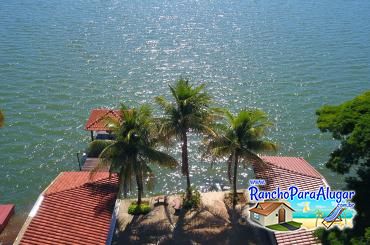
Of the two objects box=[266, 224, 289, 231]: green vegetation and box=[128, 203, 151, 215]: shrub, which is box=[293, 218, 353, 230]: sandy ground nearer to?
box=[266, 224, 289, 231]: green vegetation

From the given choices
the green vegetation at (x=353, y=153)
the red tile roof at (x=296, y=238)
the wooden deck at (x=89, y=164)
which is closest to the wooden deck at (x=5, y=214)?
the wooden deck at (x=89, y=164)

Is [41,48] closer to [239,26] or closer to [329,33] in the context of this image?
[239,26]

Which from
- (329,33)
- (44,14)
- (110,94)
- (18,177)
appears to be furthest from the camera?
(44,14)

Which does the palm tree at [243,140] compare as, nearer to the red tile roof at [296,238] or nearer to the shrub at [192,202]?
the shrub at [192,202]

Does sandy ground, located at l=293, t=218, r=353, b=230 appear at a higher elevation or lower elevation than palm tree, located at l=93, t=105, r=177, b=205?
lower

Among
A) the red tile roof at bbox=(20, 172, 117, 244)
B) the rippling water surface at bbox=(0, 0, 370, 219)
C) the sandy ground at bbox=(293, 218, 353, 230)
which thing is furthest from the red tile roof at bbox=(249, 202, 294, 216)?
the rippling water surface at bbox=(0, 0, 370, 219)

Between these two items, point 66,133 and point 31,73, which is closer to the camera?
point 66,133

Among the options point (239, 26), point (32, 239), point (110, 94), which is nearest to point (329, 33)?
point (239, 26)
